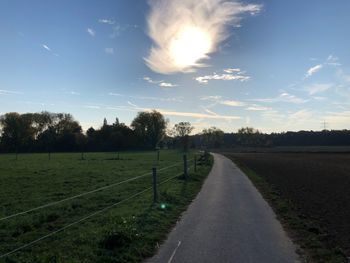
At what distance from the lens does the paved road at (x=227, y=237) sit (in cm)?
791

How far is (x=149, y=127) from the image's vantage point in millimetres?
160875

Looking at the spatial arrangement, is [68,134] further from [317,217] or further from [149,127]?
[317,217]

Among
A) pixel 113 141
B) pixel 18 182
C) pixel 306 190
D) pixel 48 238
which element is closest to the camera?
pixel 48 238

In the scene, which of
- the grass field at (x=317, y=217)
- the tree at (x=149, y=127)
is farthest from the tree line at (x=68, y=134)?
the grass field at (x=317, y=217)

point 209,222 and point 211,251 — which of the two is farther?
point 209,222

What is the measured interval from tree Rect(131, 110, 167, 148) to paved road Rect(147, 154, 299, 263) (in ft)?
464

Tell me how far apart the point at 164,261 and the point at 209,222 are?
3.98 m

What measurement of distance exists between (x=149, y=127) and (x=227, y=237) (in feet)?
498

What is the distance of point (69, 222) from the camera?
1173cm

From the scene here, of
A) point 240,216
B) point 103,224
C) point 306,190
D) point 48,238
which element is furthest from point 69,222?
point 306,190

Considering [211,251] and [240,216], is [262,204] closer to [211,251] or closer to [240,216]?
[240,216]

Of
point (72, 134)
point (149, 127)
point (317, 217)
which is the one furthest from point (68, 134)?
point (317, 217)

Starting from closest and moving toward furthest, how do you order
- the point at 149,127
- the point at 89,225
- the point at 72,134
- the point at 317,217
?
1. the point at 89,225
2. the point at 317,217
3. the point at 72,134
4. the point at 149,127

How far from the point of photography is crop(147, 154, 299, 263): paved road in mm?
7914
